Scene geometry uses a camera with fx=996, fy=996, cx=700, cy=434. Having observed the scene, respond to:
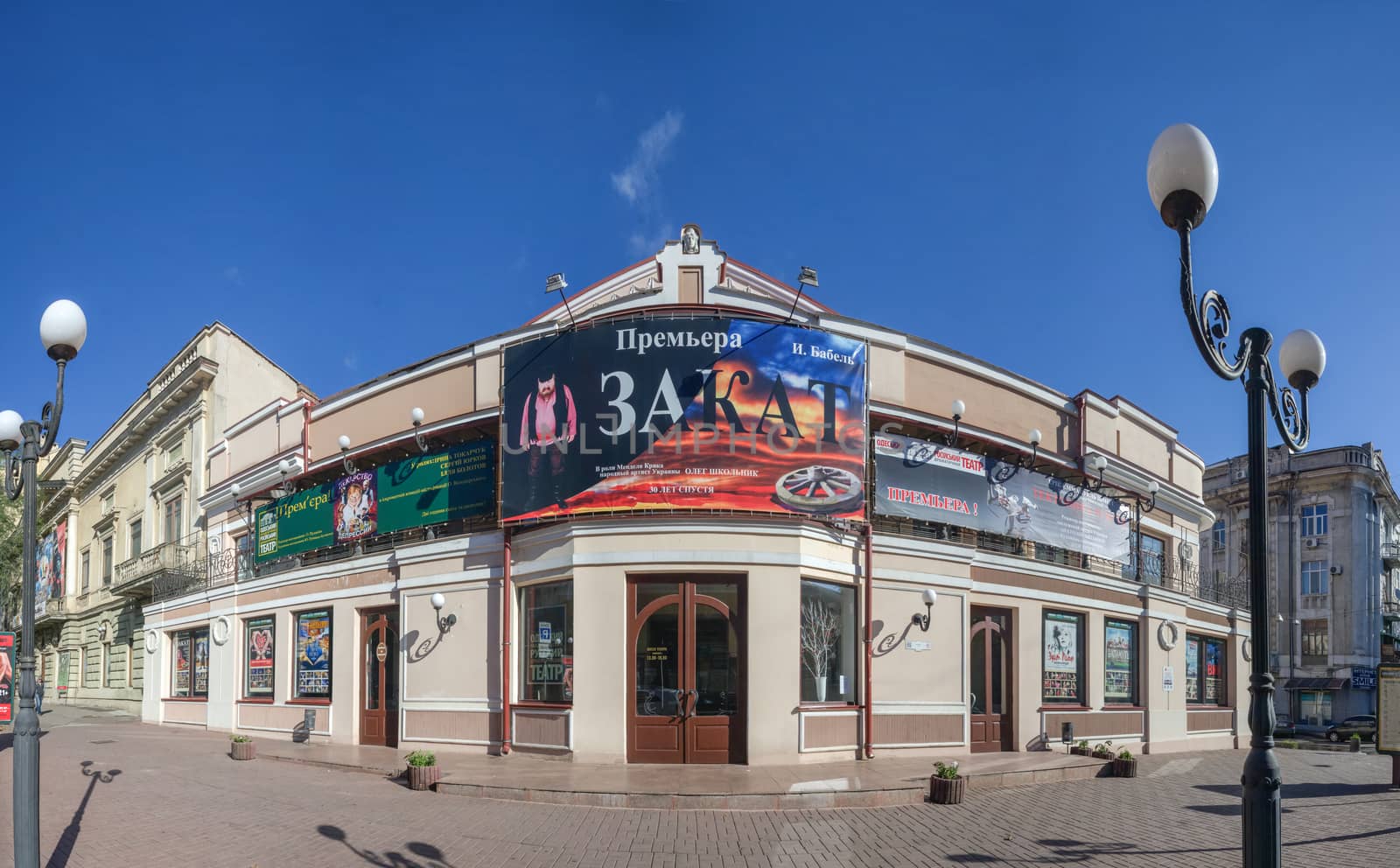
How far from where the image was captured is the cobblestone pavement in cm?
960

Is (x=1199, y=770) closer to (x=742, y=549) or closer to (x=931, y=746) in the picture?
(x=931, y=746)

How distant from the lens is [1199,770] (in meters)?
18.0

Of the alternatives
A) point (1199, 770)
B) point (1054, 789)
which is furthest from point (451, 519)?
point (1199, 770)

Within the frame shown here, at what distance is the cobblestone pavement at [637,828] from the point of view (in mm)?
9602

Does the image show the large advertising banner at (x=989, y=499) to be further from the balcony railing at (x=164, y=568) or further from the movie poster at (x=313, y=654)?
the balcony railing at (x=164, y=568)

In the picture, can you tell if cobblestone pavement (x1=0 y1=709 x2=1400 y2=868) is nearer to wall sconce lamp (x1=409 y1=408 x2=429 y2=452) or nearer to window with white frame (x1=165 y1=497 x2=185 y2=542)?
wall sconce lamp (x1=409 y1=408 x2=429 y2=452)

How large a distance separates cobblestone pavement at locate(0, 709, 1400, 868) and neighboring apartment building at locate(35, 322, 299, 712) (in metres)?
14.6

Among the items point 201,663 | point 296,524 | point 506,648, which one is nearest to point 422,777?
point 506,648

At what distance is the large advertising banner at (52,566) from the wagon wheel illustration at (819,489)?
42866 mm

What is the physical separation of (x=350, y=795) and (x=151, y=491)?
84.1 feet

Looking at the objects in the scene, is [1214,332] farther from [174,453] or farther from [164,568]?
[174,453]

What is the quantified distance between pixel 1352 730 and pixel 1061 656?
83.2 feet

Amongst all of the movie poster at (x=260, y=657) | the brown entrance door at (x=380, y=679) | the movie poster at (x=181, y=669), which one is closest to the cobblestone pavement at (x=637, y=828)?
the brown entrance door at (x=380, y=679)

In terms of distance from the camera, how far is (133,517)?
120 feet
